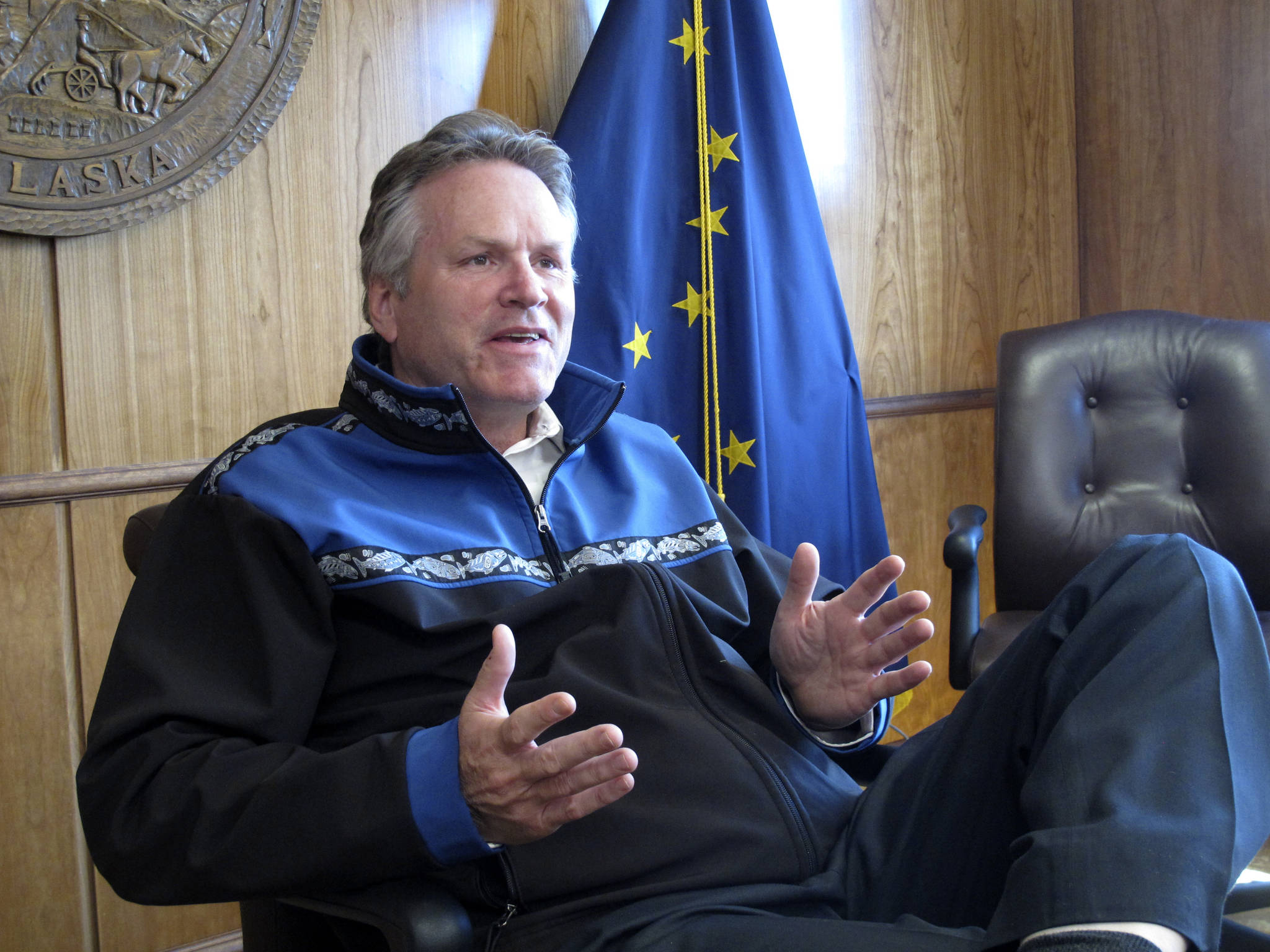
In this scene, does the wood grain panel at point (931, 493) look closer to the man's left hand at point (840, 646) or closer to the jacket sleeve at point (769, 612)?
the jacket sleeve at point (769, 612)

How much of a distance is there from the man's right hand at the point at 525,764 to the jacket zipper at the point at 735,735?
0.24 m

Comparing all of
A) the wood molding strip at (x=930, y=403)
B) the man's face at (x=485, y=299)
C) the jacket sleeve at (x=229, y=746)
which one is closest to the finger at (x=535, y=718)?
the jacket sleeve at (x=229, y=746)

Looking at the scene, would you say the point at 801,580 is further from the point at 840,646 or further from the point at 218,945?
the point at 218,945

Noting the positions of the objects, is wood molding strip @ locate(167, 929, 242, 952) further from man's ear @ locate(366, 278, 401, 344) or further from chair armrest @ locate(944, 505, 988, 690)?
chair armrest @ locate(944, 505, 988, 690)

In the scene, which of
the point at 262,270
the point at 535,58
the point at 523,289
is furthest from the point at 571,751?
the point at 535,58

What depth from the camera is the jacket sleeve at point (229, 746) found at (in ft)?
3.10

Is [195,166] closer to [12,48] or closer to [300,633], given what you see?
[12,48]

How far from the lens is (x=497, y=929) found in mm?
987

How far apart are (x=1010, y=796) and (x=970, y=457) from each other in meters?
2.17

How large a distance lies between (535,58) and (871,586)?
1504 millimetres

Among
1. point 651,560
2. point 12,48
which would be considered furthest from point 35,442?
point 651,560

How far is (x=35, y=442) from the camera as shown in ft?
5.62

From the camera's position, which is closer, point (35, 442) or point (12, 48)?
point (12, 48)

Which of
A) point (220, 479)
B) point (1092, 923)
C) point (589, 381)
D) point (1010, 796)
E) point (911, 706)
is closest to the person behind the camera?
point (1092, 923)
